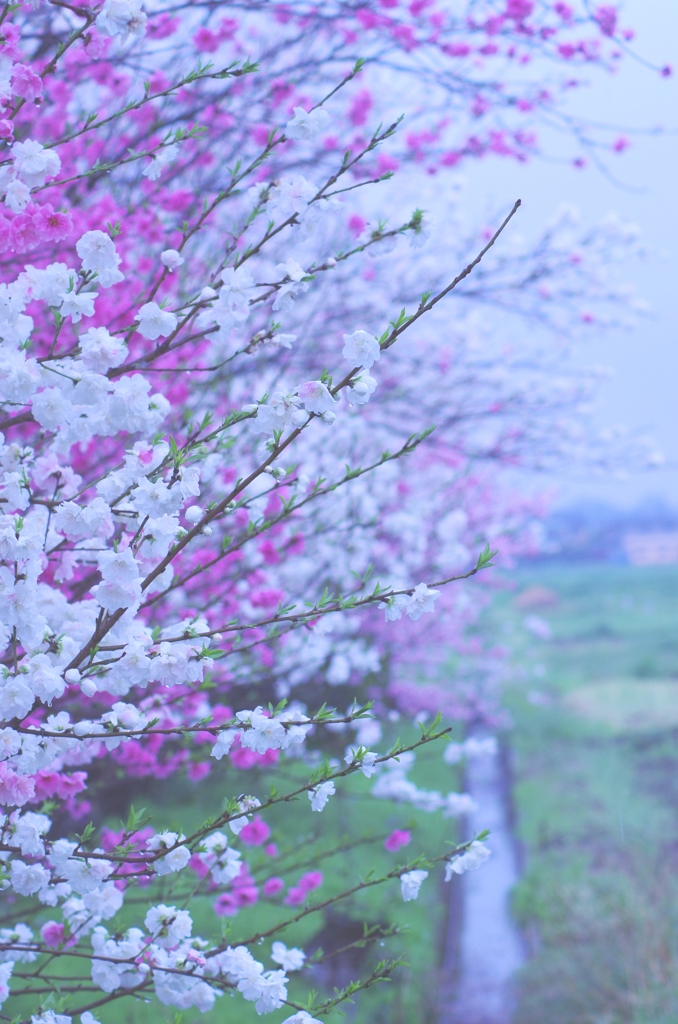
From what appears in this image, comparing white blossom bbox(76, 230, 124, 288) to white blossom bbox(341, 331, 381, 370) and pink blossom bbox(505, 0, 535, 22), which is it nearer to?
white blossom bbox(341, 331, 381, 370)

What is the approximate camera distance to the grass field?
5.80 metres

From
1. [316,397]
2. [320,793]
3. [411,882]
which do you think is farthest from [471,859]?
[316,397]

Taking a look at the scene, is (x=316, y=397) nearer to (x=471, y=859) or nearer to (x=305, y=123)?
(x=305, y=123)

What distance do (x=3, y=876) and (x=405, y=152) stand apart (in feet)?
17.4

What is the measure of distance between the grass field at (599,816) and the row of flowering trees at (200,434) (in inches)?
87.8

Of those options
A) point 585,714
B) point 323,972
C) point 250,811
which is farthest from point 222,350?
point 585,714

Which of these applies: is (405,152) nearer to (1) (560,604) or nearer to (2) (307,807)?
(2) (307,807)

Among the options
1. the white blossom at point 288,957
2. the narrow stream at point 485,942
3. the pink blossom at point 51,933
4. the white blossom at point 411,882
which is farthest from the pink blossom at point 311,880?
the narrow stream at point 485,942

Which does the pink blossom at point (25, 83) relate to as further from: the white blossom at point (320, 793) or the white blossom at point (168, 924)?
the white blossom at point (168, 924)

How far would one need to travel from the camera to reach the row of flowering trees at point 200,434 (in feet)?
6.34

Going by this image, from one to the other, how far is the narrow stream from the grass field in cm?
24

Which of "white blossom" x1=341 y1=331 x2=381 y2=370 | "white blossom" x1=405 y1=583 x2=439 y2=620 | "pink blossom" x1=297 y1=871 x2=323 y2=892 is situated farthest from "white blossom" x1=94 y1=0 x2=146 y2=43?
"pink blossom" x1=297 y1=871 x2=323 y2=892

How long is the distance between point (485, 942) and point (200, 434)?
6.70 meters

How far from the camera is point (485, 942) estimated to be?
790 cm
